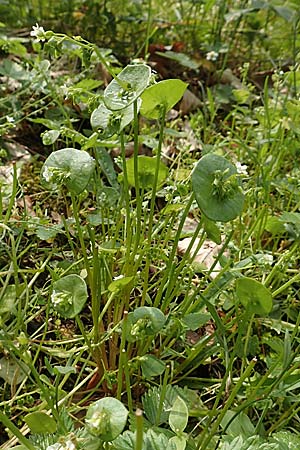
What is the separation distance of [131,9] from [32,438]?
4.68 feet

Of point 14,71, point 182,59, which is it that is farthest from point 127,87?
point 182,59

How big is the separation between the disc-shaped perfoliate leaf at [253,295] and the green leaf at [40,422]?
0.86ft

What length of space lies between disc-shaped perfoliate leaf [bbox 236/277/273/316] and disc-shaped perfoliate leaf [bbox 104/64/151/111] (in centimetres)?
24

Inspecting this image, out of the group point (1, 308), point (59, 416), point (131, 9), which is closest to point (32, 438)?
point (59, 416)

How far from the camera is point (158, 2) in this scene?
191 cm

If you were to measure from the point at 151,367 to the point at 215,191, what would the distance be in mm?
226

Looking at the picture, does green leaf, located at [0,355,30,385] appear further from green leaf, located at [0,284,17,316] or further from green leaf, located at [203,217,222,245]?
green leaf, located at [203,217,222,245]

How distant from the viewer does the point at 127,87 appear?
0.70 meters

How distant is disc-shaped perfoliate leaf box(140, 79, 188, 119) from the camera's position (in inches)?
28.4

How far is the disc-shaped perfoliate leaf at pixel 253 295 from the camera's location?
718 millimetres

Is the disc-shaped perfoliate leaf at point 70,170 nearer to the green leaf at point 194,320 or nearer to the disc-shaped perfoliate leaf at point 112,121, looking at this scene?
the disc-shaped perfoliate leaf at point 112,121

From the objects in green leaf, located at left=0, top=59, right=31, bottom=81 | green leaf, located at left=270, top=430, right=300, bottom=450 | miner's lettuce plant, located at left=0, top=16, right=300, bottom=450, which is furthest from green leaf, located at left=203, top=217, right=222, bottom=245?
green leaf, located at left=0, top=59, right=31, bottom=81

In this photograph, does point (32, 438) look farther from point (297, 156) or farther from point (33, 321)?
point (297, 156)

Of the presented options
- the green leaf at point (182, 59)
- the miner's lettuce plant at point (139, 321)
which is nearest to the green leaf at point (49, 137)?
the miner's lettuce plant at point (139, 321)
